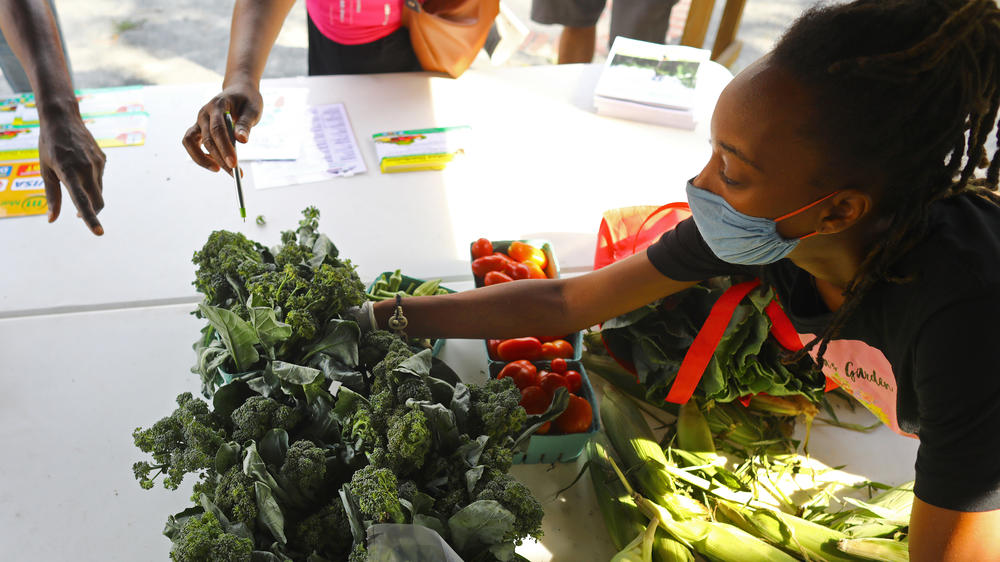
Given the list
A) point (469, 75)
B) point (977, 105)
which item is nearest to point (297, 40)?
point (469, 75)

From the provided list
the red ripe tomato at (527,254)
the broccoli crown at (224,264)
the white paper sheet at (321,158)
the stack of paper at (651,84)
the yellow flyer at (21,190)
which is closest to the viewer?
the broccoli crown at (224,264)

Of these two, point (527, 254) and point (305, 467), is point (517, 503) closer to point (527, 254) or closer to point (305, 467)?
point (305, 467)

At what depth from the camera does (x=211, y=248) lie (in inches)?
59.6

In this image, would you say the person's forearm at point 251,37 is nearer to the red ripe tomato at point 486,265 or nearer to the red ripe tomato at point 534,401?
the red ripe tomato at point 486,265

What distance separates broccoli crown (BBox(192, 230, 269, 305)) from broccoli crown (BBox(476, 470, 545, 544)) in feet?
2.30

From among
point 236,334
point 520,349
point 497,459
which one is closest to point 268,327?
point 236,334

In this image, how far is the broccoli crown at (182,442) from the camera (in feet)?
3.80

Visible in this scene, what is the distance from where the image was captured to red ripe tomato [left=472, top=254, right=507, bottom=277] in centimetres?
189

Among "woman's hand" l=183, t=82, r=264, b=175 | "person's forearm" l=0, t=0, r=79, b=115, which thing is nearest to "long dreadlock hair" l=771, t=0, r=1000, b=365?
"woman's hand" l=183, t=82, r=264, b=175

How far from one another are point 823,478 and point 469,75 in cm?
206

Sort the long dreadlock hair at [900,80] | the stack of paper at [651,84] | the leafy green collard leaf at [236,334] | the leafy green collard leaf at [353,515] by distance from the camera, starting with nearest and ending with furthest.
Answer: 1. the long dreadlock hair at [900,80]
2. the leafy green collard leaf at [353,515]
3. the leafy green collard leaf at [236,334]
4. the stack of paper at [651,84]

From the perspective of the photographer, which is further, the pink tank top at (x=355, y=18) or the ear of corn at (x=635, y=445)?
the pink tank top at (x=355, y=18)

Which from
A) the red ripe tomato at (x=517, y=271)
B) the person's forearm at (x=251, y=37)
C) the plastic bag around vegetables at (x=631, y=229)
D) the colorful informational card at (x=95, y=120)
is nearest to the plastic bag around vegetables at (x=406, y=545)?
the red ripe tomato at (x=517, y=271)

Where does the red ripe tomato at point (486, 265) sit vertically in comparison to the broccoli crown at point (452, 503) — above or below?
below
